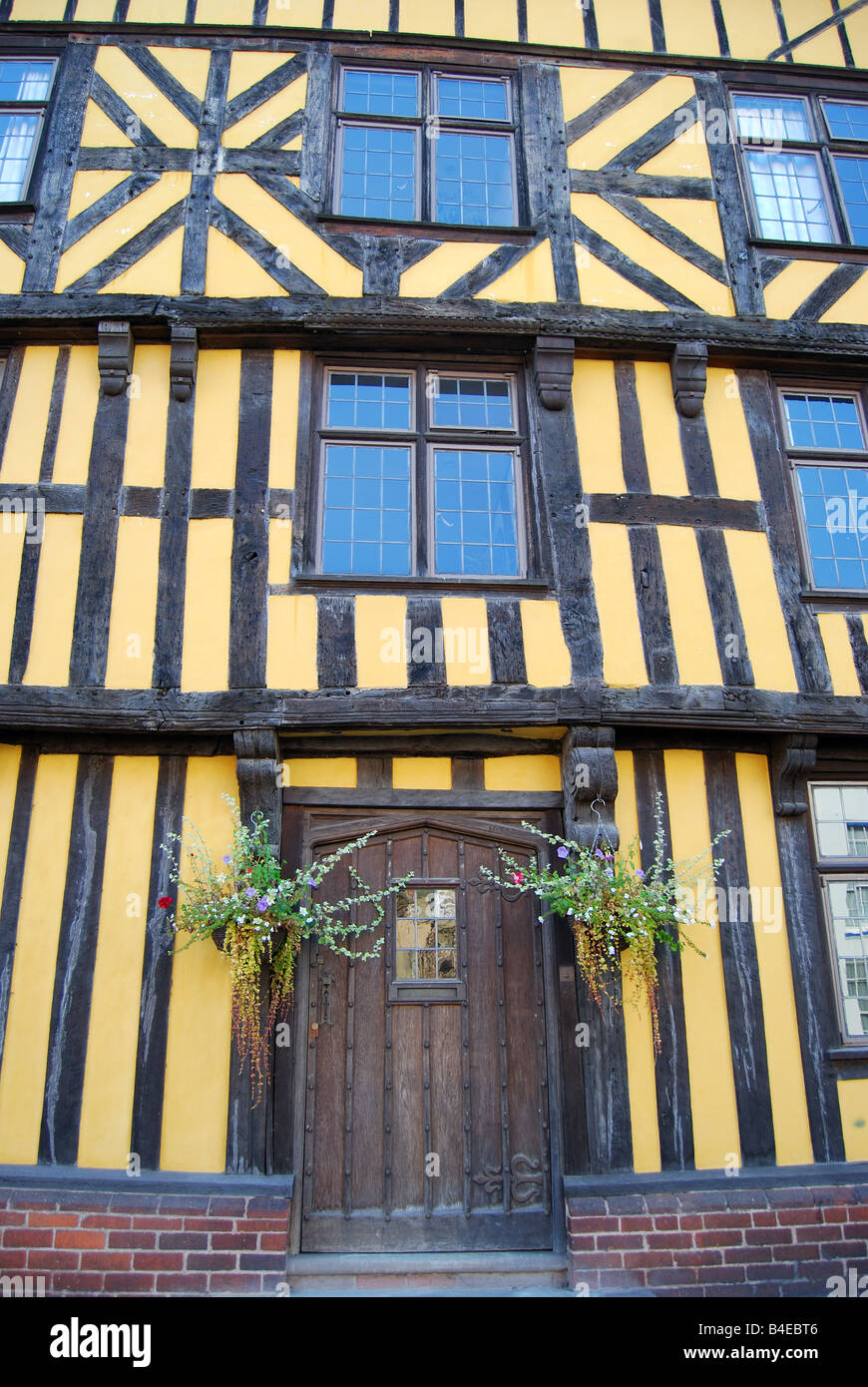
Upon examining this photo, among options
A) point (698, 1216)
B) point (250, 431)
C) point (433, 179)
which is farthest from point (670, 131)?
point (698, 1216)

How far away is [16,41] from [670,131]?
5001 mm

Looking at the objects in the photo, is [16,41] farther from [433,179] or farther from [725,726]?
[725,726]

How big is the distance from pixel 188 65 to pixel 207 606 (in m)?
4.40

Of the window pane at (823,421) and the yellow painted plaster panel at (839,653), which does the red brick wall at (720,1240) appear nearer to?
the yellow painted plaster panel at (839,653)

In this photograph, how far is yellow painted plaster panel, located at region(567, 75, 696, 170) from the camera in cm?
640

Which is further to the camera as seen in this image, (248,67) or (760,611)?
(248,67)

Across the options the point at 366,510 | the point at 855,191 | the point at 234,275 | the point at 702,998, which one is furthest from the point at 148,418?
the point at 855,191

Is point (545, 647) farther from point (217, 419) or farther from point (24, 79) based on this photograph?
point (24, 79)

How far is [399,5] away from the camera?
6785 mm

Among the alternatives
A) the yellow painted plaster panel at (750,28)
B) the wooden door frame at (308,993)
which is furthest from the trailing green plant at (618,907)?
the yellow painted plaster panel at (750,28)

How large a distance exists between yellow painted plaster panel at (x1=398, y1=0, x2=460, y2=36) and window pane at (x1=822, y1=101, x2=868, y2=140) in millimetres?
3088

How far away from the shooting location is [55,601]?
203 inches

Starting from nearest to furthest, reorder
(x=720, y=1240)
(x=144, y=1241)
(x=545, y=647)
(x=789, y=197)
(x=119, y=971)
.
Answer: (x=144, y=1241) < (x=720, y=1240) < (x=119, y=971) < (x=545, y=647) < (x=789, y=197)

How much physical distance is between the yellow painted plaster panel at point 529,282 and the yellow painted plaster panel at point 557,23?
210 cm
